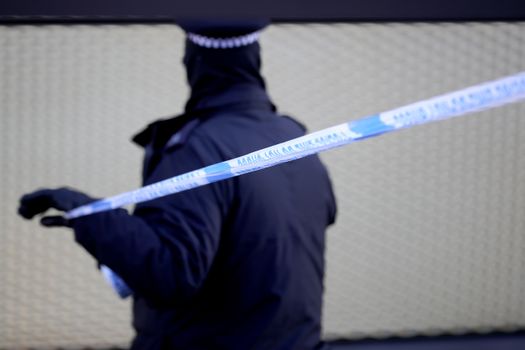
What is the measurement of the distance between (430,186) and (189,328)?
70.3 inches

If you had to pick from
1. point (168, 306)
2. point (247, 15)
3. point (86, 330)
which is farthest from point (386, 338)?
point (247, 15)

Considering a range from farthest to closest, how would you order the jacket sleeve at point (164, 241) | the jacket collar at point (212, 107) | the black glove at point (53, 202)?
the jacket collar at point (212, 107), the black glove at point (53, 202), the jacket sleeve at point (164, 241)

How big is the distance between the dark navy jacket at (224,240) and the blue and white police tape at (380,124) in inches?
8.4

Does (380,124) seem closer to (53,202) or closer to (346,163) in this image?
(53,202)

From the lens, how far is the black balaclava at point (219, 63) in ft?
7.09

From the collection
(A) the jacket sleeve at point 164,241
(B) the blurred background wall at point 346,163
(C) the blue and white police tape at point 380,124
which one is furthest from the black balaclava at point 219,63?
(B) the blurred background wall at point 346,163

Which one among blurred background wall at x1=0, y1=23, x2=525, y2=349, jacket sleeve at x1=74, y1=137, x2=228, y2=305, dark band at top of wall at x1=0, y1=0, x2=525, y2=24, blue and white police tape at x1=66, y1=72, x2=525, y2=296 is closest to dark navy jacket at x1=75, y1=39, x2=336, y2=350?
jacket sleeve at x1=74, y1=137, x2=228, y2=305

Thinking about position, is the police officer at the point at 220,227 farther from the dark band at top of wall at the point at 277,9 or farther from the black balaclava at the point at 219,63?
the dark band at top of wall at the point at 277,9

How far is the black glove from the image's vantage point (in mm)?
1984

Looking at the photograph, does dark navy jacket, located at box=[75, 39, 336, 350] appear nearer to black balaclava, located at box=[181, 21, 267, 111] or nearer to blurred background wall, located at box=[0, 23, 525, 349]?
black balaclava, located at box=[181, 21, 267, 111]

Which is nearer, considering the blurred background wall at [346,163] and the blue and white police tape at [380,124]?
the blue and white police tape at [380,124]

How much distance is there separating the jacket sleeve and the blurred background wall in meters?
1.53

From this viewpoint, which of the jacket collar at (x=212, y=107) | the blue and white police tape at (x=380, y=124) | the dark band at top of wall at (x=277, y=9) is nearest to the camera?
the blue and white police tape at (x=380, y=124)

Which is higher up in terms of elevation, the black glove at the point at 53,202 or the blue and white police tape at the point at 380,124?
the blue and white police tape at the point at 380,124
